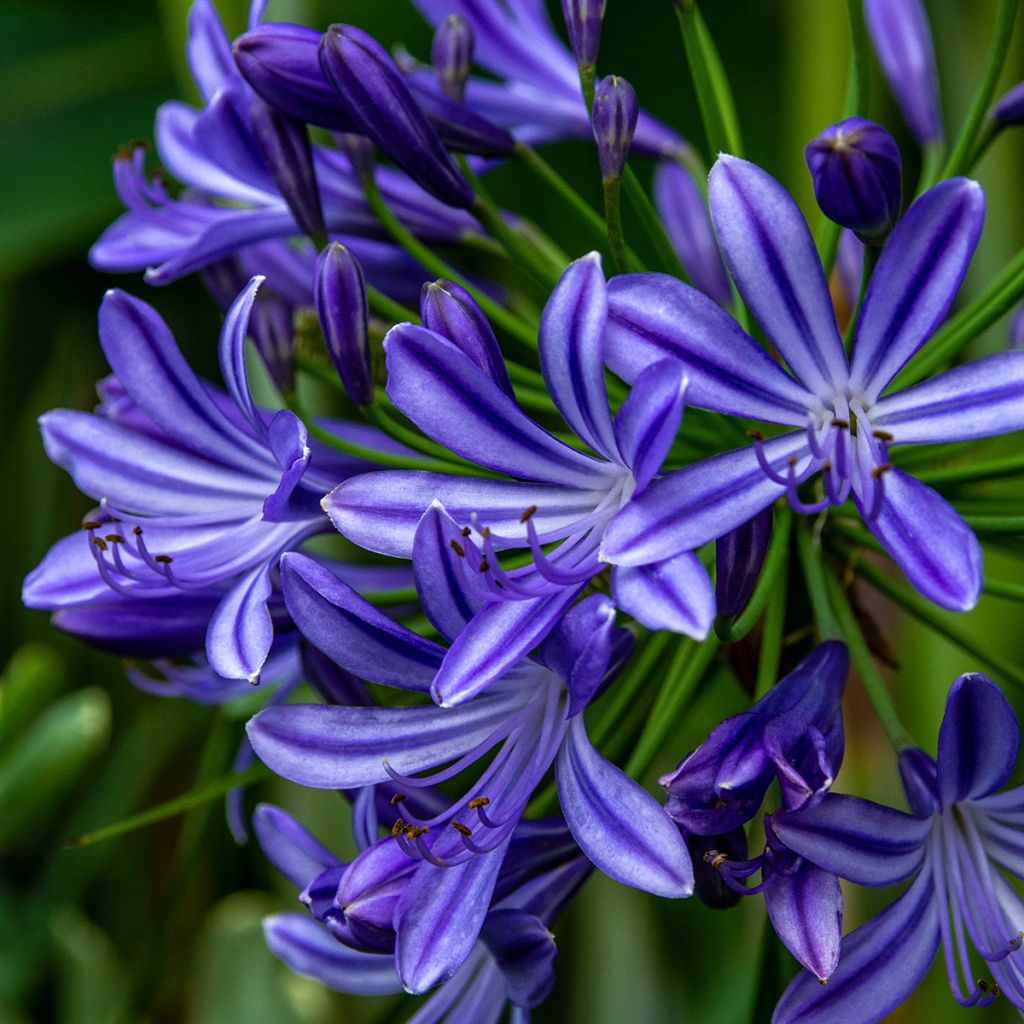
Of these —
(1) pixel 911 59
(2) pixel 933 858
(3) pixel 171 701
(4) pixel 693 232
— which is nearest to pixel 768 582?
(2) pixel 933 858

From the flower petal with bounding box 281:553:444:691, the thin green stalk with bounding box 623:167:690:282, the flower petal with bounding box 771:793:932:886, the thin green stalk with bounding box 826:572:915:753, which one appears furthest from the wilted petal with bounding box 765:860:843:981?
the thin green stalk with bounding box 623:167:690:282

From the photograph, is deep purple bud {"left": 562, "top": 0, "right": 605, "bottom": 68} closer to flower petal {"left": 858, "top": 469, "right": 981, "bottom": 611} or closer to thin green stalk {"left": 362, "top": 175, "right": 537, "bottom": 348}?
thin green stalk {"left": 362, "top": 175, "right": 537, "bottom": 348}

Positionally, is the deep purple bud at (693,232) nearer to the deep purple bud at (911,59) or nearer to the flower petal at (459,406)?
the deep purple bud at (911,59)

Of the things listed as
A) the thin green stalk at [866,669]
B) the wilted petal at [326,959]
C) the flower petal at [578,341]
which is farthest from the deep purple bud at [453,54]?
the wilted petal at [326,959]

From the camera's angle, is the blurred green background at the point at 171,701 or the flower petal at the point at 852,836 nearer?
the flower petal at the point at 852,836

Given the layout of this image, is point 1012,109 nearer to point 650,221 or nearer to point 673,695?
point 650,221

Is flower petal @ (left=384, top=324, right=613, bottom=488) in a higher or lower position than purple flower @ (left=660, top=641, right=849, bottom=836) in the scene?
higher
